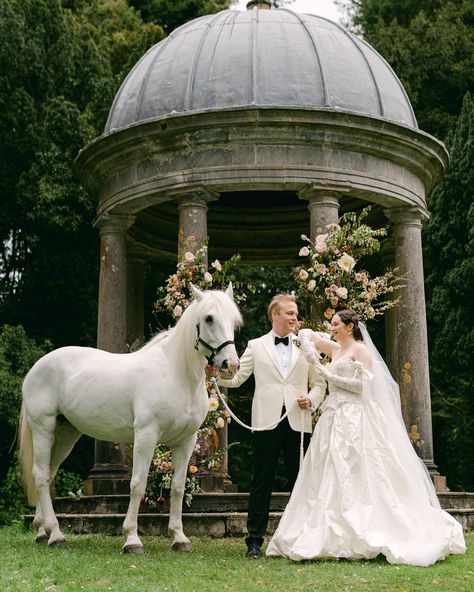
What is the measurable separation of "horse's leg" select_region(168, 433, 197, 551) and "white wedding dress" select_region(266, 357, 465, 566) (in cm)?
111

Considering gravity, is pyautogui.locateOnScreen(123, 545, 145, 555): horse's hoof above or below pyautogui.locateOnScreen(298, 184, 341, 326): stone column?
below

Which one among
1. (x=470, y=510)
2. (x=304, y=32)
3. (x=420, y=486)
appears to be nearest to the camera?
(x=420, y=486)

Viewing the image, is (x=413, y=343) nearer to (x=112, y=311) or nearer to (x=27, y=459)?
(x=112, y=311)

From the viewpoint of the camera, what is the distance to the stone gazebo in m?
15.1

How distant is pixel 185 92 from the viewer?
16.0 m

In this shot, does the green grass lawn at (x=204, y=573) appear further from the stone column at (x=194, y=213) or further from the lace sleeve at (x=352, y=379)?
the stone column at (x=194, y=213)

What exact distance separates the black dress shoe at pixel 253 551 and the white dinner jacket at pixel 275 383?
1276 millimetres

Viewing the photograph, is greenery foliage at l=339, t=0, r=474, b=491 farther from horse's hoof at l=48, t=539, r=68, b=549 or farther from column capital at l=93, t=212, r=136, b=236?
horse's hoof at l=48, t=539, r=68, b=549

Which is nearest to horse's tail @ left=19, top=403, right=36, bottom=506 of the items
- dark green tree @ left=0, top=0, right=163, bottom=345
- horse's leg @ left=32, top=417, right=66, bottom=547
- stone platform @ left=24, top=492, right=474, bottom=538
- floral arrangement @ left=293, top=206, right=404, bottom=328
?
horse's leg @ left=32, top=417, right=66, bottom=547

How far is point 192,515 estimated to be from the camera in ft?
39.5

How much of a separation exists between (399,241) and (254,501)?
817 cm

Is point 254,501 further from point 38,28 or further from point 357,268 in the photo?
point 38,28

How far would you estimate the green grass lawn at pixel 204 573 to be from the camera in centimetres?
746

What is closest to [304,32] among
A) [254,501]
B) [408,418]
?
[408,418]
